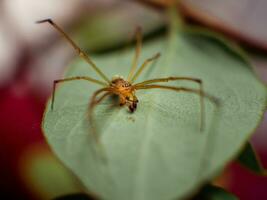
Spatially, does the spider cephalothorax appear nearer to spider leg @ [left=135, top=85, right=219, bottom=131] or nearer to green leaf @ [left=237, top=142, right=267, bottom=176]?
spider leg @ [left=135, top=85, right=219, bottom=131]

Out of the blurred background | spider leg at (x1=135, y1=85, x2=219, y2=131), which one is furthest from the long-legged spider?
the blurred background

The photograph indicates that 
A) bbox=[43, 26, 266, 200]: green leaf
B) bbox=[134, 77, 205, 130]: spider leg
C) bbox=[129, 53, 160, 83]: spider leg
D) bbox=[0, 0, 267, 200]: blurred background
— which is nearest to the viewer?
bbox=[43, 26, 266, 200]: green leaf

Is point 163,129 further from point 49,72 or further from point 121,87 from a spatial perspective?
point 49,72

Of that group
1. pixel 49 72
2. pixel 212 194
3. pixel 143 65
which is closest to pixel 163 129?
pixel 212 194

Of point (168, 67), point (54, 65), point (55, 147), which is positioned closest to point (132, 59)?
point (168, 67)

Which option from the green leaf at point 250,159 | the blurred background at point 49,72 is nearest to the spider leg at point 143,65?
the blurred background at point 49,72

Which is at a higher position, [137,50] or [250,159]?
[137,50]
